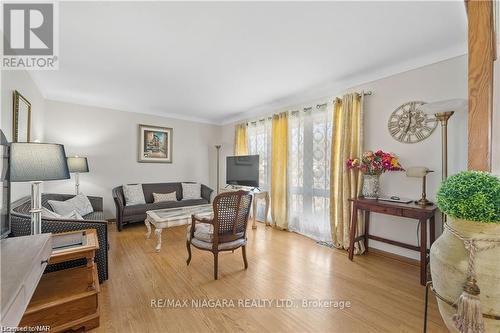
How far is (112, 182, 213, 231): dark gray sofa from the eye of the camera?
12.8 feet

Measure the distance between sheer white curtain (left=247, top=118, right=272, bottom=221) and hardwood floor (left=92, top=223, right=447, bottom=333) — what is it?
158 cm

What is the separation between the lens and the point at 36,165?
55.2 inches

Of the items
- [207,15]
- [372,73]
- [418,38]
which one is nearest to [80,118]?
[207,15]

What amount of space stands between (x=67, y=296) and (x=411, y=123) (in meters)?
A: 3.76

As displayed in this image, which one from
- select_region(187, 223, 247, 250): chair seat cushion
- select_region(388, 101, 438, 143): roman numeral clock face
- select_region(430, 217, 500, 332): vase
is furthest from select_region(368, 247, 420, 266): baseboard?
select_region(430, 217, 500, 332): vase

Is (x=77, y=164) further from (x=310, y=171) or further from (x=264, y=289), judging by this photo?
(x=310, y=171)

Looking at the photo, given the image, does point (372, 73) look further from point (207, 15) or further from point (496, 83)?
point (207, 15)

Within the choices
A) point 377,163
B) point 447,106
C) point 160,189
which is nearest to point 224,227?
point 377,163

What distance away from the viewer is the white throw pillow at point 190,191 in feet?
16.4

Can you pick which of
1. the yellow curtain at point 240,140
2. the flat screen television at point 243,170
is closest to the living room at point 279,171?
the flat screen television at point 243,170

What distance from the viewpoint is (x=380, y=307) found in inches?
73.0

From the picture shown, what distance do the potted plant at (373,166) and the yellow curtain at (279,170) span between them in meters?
1.44

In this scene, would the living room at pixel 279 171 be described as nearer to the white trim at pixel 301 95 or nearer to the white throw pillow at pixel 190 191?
the white trim at pixel 301 95

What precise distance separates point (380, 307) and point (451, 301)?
1.34 metres
